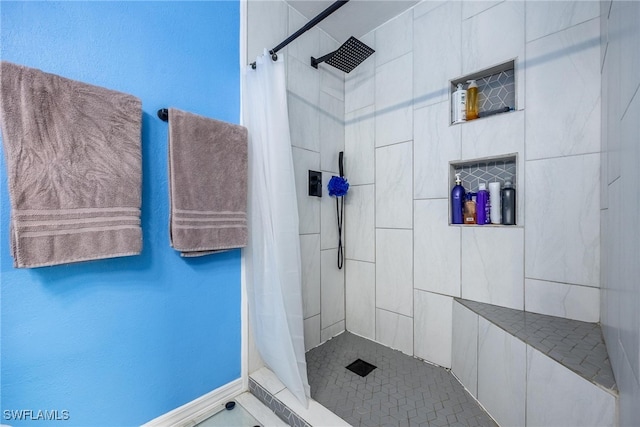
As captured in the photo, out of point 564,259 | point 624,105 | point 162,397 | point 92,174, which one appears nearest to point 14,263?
point 92,174

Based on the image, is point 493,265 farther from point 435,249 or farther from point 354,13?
point 354,13

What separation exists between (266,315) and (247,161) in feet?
2.56

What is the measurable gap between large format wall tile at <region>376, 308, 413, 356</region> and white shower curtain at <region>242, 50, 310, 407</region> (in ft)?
2.46

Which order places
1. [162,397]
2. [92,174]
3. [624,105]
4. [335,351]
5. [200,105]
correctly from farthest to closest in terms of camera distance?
[335,351]
[200,105]
[162,397]
[92,174]
[624,105]

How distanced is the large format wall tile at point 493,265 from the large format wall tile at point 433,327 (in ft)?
0.52

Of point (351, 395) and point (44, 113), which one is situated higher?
point (44, 113)

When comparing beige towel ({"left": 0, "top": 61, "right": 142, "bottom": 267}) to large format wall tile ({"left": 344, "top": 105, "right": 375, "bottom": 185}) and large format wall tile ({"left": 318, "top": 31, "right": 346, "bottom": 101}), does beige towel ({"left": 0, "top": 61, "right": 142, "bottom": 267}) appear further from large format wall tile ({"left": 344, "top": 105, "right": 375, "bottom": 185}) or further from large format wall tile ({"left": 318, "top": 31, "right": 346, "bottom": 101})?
Result: large format wall tile ({"left": 344, "top": 105, "right": 375, "bottom": 185})

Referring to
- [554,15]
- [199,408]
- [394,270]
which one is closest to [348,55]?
[554,15]

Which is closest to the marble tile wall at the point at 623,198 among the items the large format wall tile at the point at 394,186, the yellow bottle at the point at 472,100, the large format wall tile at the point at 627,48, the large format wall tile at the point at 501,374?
the large format wall tile at the point at 627,48

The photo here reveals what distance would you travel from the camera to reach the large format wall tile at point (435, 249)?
1.46 m

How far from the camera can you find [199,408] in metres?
1.22

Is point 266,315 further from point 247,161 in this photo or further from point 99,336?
point 247,161

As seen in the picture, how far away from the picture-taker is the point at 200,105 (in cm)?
122

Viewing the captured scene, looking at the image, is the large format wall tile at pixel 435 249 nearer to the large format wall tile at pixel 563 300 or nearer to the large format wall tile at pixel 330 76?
the large format wall tile at pixel 563 300
